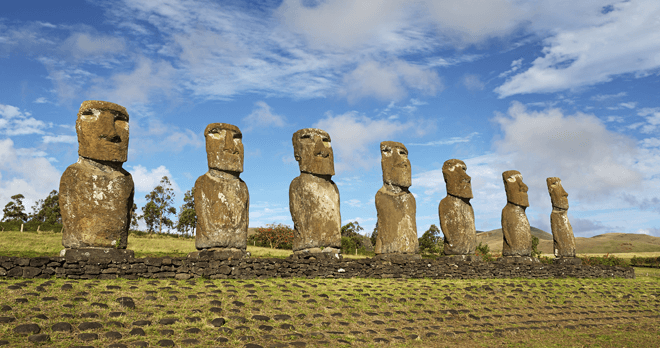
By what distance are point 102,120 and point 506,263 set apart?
15.0m

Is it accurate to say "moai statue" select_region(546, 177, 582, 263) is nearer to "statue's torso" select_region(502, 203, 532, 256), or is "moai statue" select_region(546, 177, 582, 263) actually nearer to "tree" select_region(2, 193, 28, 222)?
"statue's torso" select_region(502, 203, 532, 256)

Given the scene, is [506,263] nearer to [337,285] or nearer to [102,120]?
[337,285]

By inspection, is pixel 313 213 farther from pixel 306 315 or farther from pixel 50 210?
pixel 50 210

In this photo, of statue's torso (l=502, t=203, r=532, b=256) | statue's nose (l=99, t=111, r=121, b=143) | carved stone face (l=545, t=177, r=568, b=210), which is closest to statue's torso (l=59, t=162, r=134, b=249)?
statue's nose (l=99, t=111, r=121, b=143)

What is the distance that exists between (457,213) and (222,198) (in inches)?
362

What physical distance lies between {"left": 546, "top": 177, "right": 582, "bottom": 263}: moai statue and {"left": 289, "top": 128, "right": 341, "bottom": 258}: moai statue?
12593 mm

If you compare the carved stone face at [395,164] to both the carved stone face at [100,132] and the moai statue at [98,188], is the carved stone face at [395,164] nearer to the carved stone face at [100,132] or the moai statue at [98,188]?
the moai statue at [98,188]

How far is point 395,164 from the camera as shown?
1639 centimetres

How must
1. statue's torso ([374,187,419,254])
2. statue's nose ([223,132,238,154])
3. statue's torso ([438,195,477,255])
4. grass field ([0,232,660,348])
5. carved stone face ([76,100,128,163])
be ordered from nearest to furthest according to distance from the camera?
grass field ([0,232,660,348]) < carved stone face ([76,100,128,163]) < statue's nose ([223,132,238,154]) < statue's torso ([374,187,419,254]) < statue's torso ([438,195,477,255])

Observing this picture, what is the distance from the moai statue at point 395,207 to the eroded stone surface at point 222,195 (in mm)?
4896

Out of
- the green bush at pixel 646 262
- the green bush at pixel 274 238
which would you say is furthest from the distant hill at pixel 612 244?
the green bush at pixel 274 238

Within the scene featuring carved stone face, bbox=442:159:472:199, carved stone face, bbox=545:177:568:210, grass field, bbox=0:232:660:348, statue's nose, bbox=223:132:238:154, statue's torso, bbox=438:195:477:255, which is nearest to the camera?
grass field, bbox=0:232:660:348

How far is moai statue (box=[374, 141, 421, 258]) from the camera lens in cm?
1558

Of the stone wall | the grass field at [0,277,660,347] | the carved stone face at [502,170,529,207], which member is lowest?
the grass field at [0,277,660,347]
